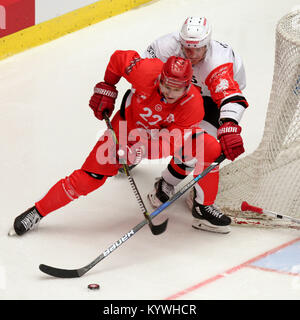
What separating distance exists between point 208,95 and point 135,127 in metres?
0.47

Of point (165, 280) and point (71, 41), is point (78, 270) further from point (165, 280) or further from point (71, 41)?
point (71, 41)

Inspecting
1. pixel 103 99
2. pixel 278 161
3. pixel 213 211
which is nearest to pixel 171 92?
pixel 103 99

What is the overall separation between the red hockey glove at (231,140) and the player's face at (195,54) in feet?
1.18

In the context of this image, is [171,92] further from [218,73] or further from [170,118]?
[218,73]

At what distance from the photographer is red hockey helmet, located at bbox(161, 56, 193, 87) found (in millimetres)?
2924

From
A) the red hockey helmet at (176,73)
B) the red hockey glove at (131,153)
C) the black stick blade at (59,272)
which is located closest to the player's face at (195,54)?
the red hockey helmet at (176,73)

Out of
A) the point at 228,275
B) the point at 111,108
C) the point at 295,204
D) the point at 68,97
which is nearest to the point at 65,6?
the point at 68,97

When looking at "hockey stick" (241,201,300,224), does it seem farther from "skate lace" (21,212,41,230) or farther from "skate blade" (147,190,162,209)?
"skate lace" (21,212,41,230)

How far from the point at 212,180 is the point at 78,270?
2.39 feet

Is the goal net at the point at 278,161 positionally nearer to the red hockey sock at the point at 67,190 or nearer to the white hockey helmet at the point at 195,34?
the white hockey helmet at the point at 195,34

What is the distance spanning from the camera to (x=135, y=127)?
3.26 m

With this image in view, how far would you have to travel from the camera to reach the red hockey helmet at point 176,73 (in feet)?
9.59

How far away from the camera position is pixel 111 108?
132 inches

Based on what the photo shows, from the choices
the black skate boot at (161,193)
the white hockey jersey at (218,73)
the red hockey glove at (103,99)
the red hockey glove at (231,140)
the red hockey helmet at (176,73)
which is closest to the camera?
the red hockey helmet at (176,73)
